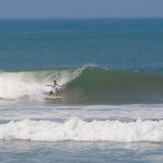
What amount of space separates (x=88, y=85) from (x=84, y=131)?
40.1ft

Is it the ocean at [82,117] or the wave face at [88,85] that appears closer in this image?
the ocean at [82,117]

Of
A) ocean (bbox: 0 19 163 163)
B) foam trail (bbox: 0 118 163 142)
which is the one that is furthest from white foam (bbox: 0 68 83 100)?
foam trail (bbox: 0 118 163 142)

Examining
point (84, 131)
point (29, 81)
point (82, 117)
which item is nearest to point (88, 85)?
point (29, 81)

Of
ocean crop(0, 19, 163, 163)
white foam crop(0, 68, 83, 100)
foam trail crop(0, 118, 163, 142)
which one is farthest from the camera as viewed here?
white foam crop(0, 68, 83, 100)

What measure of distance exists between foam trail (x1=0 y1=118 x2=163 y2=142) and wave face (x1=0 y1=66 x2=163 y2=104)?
7309 millimetres

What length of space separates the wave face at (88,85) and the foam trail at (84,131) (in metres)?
7.31

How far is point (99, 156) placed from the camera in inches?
683

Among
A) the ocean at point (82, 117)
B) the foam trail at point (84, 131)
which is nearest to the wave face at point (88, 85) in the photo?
the ocean at point (82, 117)

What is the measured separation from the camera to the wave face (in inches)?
1134

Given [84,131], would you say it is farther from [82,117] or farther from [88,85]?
[88,85]

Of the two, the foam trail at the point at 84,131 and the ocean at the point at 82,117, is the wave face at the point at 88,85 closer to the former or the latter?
the ocean at the point at 82,117

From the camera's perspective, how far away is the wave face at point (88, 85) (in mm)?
28797

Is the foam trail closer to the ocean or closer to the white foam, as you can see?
the ocean

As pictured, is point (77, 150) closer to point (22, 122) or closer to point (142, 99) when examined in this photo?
point (22, 122)
